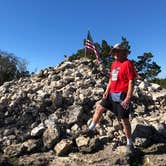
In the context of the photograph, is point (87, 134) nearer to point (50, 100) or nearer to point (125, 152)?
point (125, 152)

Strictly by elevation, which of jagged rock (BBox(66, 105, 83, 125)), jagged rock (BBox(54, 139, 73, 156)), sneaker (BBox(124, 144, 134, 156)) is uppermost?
jagged rock (BBox(66, 105, 83, 125))

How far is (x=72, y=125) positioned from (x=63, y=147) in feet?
4.58

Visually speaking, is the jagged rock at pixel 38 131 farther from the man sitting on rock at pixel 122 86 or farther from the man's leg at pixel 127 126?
the man's leg at pixel 127 126

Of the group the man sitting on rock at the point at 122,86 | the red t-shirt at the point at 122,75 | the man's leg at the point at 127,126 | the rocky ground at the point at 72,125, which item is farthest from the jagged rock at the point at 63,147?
the red t-shirt at the point at 122,75

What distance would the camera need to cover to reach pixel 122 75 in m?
7.78

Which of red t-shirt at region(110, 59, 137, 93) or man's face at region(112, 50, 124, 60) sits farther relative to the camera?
man's face at region(112, 50, 124, 60)

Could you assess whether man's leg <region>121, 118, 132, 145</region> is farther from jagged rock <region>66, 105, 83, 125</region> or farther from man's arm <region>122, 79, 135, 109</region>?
jagged rock <region>66, 105, 83, 125</region>

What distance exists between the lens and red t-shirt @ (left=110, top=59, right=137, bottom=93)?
25.0 ft

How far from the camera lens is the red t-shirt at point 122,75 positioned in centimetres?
763

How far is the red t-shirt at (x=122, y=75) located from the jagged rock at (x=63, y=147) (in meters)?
1.53

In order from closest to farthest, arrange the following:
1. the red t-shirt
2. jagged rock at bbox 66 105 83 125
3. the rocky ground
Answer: the red t-shirt → the rocky ground → jagged rock at bbox 66 105 83 125

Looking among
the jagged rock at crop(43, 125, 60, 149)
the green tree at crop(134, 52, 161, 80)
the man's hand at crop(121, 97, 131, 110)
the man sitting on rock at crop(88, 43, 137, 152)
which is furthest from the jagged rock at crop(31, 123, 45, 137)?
the green tree at crop(134, 52, 161, 80)

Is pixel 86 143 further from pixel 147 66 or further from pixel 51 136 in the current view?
pixel 147 66

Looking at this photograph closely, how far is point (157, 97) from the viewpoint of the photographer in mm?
11359
